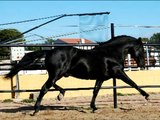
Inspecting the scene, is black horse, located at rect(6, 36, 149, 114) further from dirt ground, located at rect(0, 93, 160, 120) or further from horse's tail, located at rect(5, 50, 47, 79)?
dirt ground, located at rect(0, 93, 160, 120)

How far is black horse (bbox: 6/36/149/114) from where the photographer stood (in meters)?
7.25

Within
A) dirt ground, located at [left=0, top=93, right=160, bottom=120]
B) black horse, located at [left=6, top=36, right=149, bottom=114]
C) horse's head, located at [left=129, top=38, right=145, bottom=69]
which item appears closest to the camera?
dirt ground, located at [left=0, top=93, right=160, bottom=120]

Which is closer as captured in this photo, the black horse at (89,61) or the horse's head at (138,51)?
the black horse at (89,61)

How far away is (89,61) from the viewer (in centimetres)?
742

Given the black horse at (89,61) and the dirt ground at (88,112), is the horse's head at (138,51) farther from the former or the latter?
the dirt ground at (88,112)

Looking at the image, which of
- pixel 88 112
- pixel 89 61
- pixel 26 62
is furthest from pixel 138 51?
pixel 26 62

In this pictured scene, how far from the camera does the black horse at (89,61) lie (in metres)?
7.25

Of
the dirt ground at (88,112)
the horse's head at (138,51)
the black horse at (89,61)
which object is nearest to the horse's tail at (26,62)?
the black horse at (89,61)

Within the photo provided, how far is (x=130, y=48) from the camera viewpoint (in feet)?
25.8

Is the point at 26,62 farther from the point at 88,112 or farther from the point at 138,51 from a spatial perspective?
the point at 138,51

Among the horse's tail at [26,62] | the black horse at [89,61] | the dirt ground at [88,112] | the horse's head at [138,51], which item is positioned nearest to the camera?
the dirt ground at [88,112]

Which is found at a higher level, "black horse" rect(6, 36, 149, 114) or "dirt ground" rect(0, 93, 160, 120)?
"black horse" rect(6, 36, 149, 114)

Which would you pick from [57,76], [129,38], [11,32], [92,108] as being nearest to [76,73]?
[57,76]

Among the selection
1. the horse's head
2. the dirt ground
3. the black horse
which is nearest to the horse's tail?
the black horse
